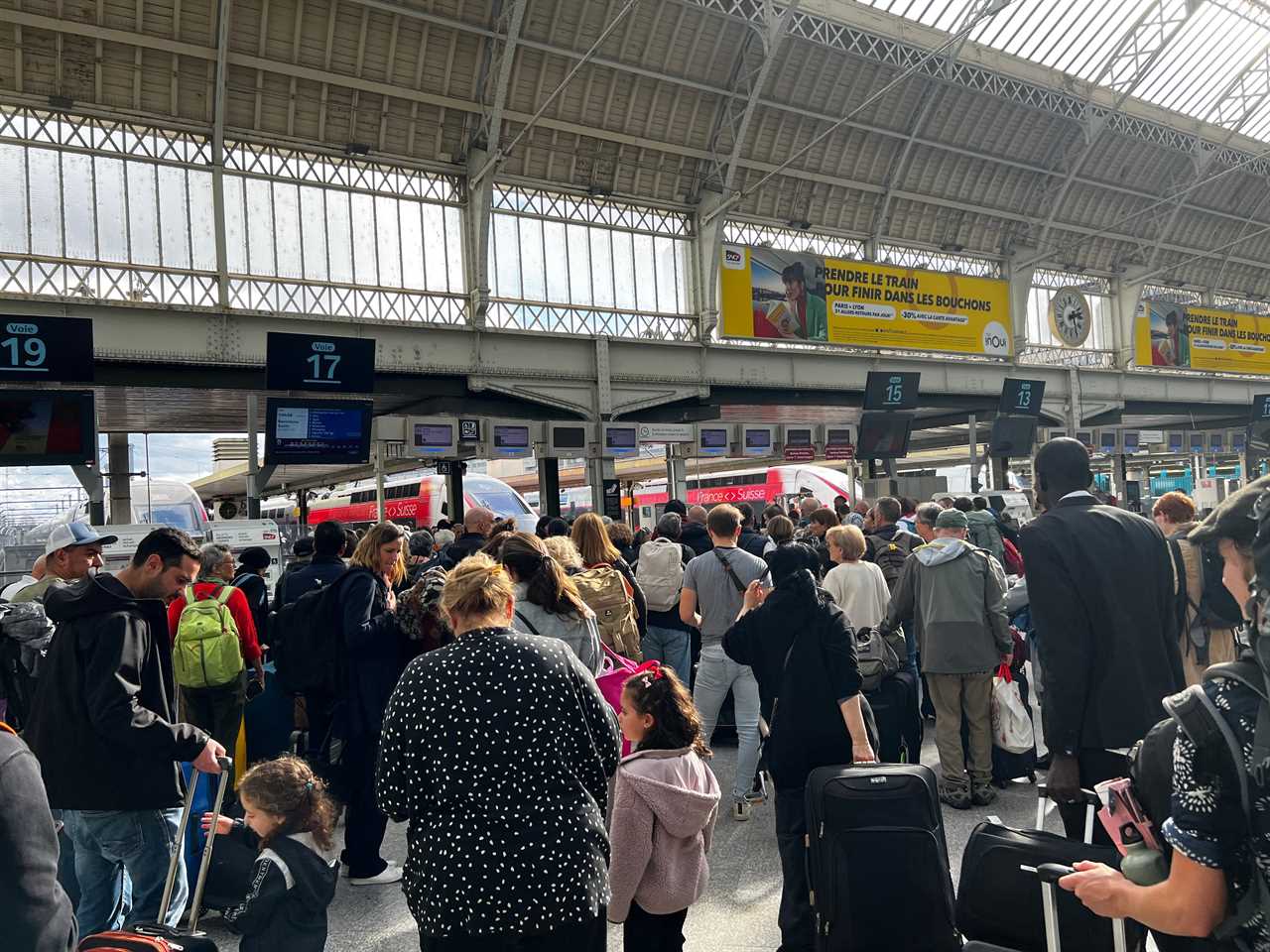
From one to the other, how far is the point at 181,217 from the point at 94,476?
15.9 ft

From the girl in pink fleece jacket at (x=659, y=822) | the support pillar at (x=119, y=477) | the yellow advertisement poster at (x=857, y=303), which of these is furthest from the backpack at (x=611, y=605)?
the support pillar at (x=119, y=477)

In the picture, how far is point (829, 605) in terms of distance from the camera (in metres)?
4.04

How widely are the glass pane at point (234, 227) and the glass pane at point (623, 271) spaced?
25.0ft

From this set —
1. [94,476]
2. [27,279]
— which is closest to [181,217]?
[27,279]

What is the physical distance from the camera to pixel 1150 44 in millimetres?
22828

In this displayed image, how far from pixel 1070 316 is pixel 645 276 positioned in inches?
499

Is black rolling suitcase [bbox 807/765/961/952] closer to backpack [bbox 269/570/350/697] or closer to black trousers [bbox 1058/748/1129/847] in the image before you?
black trousers [bbox 1058/748/1129/847]

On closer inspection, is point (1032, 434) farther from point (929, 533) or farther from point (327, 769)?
point (327, 769)

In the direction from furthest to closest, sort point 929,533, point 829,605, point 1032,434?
point 1032,434 < point 929,533 < point 829,605

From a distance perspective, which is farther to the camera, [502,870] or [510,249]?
[510,249]

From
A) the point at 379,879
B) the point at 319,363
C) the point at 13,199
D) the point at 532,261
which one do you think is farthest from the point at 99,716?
the point at 532,261

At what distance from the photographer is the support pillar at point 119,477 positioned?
63.0 feet

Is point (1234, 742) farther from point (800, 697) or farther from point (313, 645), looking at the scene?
point (313, 645)

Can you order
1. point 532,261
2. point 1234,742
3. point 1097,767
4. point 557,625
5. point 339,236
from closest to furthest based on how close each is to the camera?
point 1234,742
point 1097,767
point 557,625
point 339,236
point 532,261
